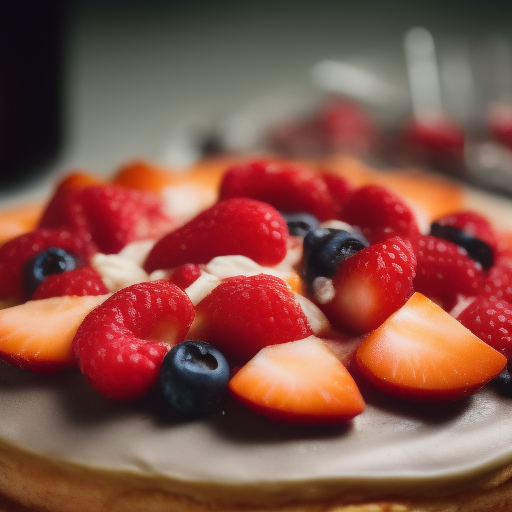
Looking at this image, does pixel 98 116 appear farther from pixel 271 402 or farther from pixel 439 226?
pixel 271 402

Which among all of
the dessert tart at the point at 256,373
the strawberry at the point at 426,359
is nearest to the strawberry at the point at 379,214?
the dessert tart at the point at 256,373

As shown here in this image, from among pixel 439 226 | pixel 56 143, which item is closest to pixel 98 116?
pixel 56 143

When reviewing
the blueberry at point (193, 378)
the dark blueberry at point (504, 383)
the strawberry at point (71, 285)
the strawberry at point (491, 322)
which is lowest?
the dark blueberry at point (504, 383)

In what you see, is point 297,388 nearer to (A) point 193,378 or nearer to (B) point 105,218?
(A) point 193,378

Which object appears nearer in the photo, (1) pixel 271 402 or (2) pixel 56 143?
(1) pixel 271 402

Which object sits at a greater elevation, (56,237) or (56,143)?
(56,237)

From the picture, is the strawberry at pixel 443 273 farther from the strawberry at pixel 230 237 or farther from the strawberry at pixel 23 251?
the strawberry at pixel 23 251
